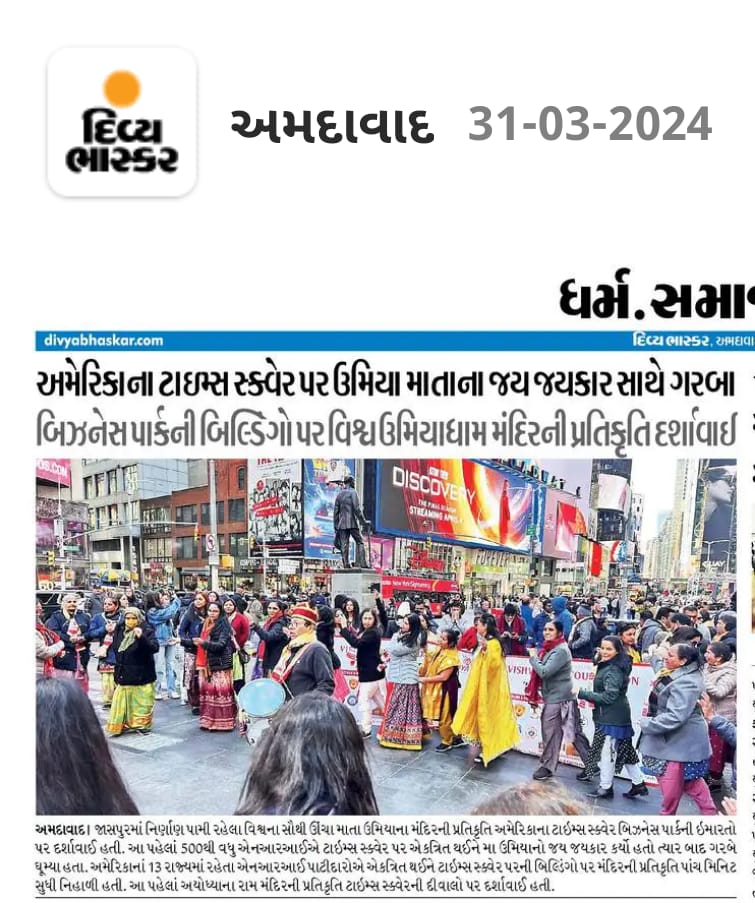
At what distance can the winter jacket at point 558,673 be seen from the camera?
3000 millimetres

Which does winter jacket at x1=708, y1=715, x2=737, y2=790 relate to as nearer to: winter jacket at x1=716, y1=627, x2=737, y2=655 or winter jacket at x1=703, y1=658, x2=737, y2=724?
winter jacket at x1=703, y1=658, x2=737, y2=724

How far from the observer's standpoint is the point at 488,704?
3.04m

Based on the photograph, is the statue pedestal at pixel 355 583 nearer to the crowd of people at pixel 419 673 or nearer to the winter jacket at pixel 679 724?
the crowd of people at pixel 419 673

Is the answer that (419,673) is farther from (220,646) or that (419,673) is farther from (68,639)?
(68,639)

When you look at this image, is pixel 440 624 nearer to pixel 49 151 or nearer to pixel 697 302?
pixel 697 302

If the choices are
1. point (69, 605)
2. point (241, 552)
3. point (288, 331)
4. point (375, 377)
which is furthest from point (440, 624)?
point (69, 605)

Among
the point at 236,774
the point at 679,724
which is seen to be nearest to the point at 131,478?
the point at 236,774

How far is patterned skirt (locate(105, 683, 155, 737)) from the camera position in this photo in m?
3.00

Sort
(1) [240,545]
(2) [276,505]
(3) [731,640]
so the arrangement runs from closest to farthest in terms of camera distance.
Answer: (3) [731,640] → (2) [276,505] → (1) [240,545]

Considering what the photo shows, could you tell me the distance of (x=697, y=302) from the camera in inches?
108

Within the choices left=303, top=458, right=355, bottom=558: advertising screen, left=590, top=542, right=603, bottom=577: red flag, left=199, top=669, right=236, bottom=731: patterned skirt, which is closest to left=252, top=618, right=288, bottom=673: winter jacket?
left=199, top=669, right=236, bottom=731: patterned skirt

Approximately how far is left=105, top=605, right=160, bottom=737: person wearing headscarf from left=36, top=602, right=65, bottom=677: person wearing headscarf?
0.28 meters

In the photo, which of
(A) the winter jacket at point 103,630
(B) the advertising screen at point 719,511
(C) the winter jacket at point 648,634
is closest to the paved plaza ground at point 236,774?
(A) the winter jacket at point 103,630

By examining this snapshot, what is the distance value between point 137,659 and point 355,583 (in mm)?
1294
